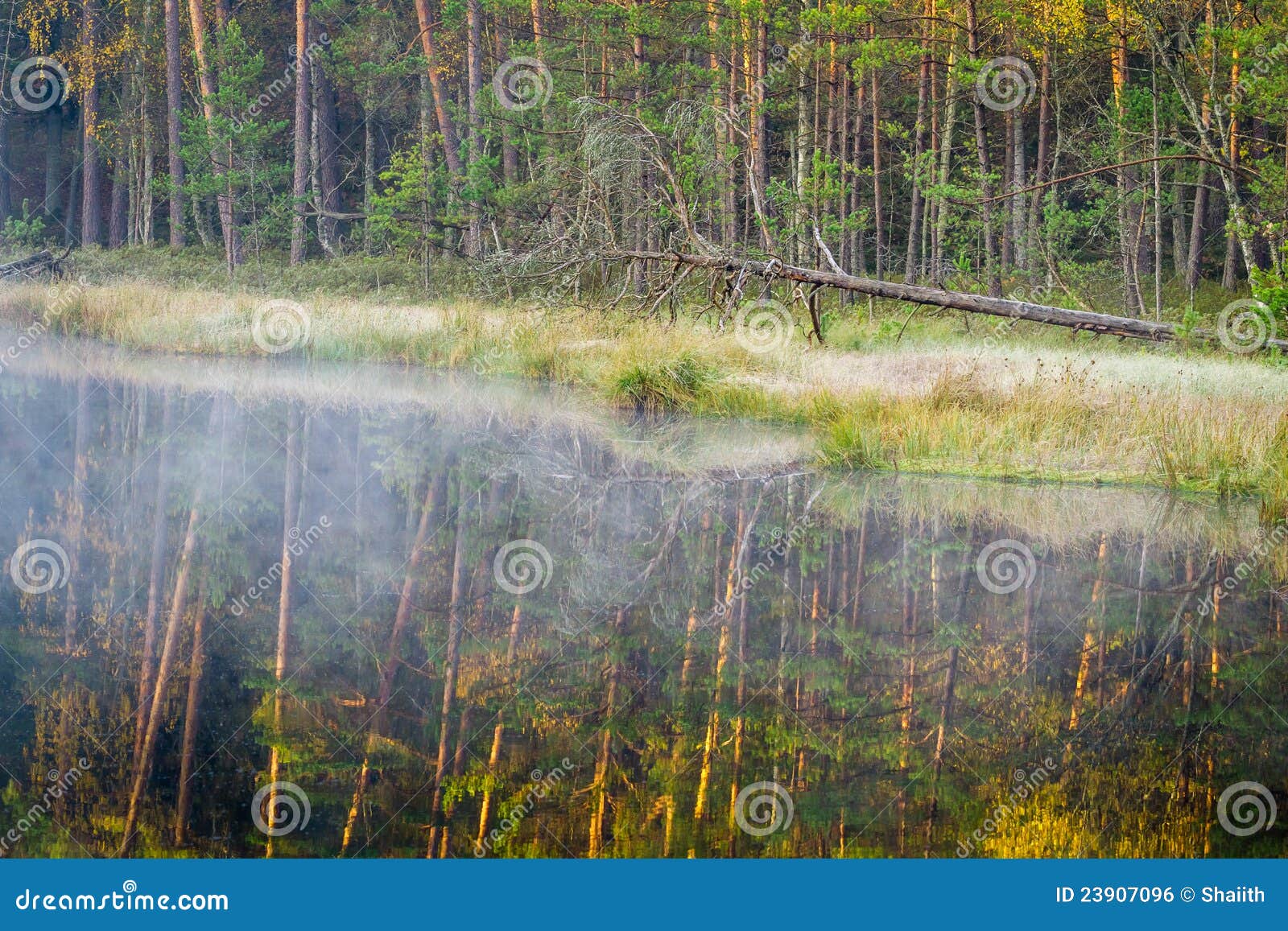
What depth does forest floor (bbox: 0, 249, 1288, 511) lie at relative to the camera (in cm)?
1032

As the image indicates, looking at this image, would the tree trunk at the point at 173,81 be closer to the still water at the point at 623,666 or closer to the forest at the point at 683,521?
the forest at the point at 683,521

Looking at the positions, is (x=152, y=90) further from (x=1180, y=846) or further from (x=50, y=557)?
(x=1180, y=846)

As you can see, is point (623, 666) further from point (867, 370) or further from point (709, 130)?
point (709, 130)

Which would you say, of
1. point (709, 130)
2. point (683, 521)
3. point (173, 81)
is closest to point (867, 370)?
point (683, 521)

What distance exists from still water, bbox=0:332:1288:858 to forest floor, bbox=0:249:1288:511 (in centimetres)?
96

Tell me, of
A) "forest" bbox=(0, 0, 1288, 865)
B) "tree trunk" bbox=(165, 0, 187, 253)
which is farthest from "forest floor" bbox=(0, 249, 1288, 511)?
"tree trunk" bbox=(165, 0, 187, 253)

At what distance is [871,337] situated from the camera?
18250 millimetres

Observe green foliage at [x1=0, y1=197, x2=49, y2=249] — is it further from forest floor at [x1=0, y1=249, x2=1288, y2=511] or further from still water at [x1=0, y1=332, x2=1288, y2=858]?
still water at [x1=0, y1=332, x2=1288, y2=858]

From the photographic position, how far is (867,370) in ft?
46.2

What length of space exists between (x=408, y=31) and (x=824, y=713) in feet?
111

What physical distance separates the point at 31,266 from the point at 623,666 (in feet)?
78.1

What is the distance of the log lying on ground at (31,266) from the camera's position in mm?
23739

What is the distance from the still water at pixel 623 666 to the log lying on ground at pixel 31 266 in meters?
16.5

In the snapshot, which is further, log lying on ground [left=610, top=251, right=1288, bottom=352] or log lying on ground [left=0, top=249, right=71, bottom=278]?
log lying on ground [left=0, top=249, right=71, bottom=278]
